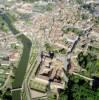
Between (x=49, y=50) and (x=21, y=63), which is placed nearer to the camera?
(x=21, y=63)

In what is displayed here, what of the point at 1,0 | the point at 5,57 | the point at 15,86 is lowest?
the point at 15,86

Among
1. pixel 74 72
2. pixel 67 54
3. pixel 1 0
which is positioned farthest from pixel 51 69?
pixel 1 0

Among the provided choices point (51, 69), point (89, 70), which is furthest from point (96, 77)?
point (51, 69)

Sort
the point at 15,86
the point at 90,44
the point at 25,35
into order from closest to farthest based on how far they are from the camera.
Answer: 1. the point at 15,86
2. the point at 90,44
3. the point at 25,35

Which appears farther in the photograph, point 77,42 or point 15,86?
point 77,42

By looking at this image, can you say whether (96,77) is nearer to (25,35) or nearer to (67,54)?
(67,54)

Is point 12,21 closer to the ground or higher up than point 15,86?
higher up

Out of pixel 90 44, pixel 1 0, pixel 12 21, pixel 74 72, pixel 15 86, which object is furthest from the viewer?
pixel 1 0

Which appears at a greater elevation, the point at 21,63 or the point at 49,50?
the point at 49,50
